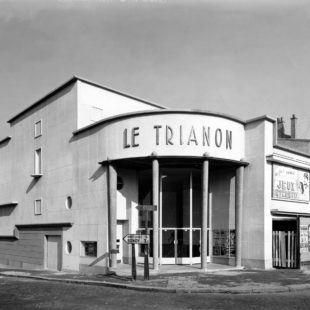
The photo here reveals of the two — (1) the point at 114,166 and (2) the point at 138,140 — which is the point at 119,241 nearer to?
(1) the point at 114,166

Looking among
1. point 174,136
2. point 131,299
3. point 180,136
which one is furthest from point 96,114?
point 131,299

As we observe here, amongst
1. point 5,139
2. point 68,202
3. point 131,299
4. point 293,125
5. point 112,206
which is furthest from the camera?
point 293,125

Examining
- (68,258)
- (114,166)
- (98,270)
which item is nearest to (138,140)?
(114,166)

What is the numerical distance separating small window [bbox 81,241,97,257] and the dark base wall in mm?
2422

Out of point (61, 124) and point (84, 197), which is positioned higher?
point (61, 124)

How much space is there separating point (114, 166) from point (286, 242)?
9.02 meters

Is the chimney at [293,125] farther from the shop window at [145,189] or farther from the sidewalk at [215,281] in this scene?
the sidewalk at [215,281]

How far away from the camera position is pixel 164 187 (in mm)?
22812

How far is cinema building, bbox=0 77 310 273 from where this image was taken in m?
19.8

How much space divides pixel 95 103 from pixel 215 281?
13156 millimetres

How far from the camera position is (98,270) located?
21094 mm

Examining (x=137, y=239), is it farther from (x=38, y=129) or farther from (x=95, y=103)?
(x=38, y=129)

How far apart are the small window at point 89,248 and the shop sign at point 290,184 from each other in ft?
30.6

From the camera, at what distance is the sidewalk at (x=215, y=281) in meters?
13.4
